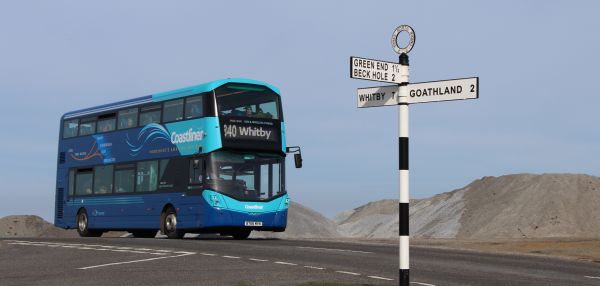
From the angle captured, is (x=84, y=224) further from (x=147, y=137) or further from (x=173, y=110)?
(x=173, y=110)

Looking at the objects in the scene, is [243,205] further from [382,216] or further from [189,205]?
[382,216]

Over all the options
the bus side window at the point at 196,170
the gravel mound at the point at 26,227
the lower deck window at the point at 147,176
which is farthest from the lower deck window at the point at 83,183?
the gravel mound at the point at 26,227

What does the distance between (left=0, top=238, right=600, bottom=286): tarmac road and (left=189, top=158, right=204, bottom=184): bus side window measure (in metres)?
2.82

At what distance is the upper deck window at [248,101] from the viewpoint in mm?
27000

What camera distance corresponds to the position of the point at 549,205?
56.5 m

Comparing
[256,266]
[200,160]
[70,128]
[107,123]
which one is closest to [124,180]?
[107,123]

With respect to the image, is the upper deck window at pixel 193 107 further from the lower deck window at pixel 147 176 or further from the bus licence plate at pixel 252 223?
the bus licence plate at pixel 252 223

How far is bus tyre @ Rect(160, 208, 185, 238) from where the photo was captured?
28.6 m

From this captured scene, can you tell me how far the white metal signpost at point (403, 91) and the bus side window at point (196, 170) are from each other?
15.1 m

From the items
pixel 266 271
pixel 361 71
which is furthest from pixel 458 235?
pixel 361 71

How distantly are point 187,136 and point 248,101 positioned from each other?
2.09 metres

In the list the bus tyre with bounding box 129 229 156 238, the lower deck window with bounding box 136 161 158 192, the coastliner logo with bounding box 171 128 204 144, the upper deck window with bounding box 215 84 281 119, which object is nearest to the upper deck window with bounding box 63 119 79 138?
the bus tyre with bounding box 129 229 156 238

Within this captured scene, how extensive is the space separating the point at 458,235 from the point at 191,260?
39.6m

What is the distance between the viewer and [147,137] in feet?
97.7
